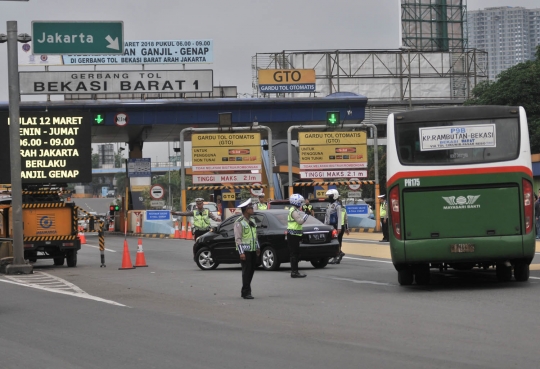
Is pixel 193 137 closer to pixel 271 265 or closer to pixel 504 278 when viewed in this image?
pixel 271 265

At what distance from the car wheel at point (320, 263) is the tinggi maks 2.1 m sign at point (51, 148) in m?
6.70

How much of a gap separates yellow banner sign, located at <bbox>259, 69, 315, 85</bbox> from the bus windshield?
45.1m

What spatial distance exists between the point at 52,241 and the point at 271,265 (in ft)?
22.6

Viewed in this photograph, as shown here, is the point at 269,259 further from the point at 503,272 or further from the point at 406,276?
the point at 503,272

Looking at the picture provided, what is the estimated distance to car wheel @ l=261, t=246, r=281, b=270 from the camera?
22.2 meters

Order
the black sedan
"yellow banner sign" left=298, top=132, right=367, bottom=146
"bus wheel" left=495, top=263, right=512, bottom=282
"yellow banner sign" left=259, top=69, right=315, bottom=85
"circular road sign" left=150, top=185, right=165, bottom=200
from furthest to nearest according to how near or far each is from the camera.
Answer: "yellow banner sign" left=259, top=69, right=315, bottom=85, "circular road sign" left=150, top=185, right=165, bottom=200, "yellow banner sign" left=298, top=132, right=367, bottom=146, the black sedan, "bus wheel" left=495, top=263, right=512, bottom=282

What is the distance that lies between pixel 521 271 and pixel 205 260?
879 centimetres

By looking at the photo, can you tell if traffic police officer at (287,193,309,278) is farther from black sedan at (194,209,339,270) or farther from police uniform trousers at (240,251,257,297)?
police uniform trousers at (240,251,257,297)

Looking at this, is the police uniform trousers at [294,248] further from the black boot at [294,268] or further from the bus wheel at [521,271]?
the bus wheel at [521,271]

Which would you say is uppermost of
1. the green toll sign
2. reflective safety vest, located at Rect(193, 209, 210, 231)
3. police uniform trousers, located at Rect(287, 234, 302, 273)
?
the green toll sign

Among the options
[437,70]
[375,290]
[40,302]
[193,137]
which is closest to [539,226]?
[193,137]

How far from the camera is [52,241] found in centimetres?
2594

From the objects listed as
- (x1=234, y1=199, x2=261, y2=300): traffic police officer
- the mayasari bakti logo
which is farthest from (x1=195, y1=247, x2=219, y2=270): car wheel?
the mayasari bakti logo

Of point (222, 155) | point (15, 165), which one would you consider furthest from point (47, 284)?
point (222, 155)
